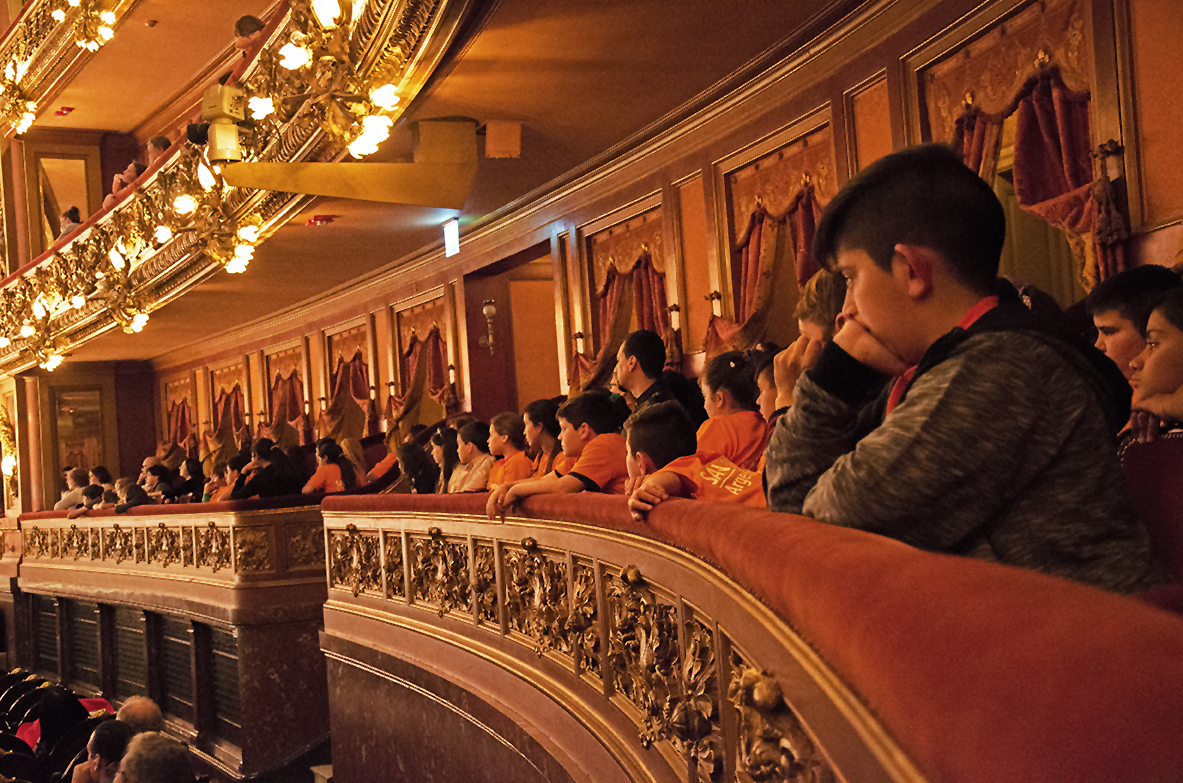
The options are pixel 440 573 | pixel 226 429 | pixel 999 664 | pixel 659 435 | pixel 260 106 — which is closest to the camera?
pixel 999 664

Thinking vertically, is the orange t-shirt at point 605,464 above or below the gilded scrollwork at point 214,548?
above

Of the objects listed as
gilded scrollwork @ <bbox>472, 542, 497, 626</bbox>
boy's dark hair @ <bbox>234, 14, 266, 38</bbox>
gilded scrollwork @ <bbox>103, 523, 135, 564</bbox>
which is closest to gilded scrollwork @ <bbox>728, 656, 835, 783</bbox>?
gilded scrollwork @ <bbox>472, 542, 497, 626</bbox>

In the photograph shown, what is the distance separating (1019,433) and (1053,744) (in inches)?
27.5

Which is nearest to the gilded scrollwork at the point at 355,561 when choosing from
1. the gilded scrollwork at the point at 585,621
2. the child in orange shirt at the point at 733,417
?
the gilded scrollwork at the point at 585,621

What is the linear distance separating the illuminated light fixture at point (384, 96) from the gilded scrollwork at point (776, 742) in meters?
5.39

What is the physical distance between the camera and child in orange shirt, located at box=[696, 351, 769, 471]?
3.84 metres

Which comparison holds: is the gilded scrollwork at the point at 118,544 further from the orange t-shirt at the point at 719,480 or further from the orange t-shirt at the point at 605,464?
the orange t-shirt at the point at 719,480

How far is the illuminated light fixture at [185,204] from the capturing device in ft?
32.1

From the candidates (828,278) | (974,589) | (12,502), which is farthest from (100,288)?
(974,589)

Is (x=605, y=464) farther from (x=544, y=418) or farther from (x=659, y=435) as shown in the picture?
(x=544, y=418)

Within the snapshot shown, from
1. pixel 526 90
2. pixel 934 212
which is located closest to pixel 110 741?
pixel 526 90

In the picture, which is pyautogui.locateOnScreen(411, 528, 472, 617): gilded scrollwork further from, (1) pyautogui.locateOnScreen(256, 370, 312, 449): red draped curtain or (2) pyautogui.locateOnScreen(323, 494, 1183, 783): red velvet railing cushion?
(1) pyautogui.locateOnScreen(256, 370, 312, 449): red draped curtain

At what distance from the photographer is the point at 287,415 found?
1662 cm

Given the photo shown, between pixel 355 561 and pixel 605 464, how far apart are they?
355 cm
